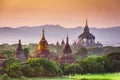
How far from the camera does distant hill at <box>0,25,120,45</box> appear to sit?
3395 millimetres

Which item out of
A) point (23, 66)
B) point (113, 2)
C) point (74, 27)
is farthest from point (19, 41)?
point (113, 2)

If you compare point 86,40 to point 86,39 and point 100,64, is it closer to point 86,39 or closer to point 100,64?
point 86,39

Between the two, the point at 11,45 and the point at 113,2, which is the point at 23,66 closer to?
the point at 11,45

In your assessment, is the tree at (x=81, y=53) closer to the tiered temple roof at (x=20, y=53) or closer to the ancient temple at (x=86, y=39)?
the ancient temple at (x=86, y=39)

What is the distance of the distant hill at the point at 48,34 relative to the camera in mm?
3395

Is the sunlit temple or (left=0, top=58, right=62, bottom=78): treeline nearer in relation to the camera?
(left=0, top=58, right=62, bottom=78): treeline

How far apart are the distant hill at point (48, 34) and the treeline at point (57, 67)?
22cm

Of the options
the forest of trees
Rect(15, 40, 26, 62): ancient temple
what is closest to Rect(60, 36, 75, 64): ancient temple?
the forest of trees

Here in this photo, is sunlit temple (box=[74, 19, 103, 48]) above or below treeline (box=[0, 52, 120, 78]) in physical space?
above

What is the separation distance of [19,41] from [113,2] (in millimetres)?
1194

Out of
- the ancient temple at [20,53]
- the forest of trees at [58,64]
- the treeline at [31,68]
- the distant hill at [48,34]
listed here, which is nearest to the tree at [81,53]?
the forest of trees at [58,64]

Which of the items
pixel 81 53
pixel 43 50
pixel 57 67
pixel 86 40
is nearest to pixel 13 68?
pixel 43 50

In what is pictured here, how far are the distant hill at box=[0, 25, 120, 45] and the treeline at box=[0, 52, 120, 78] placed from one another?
8.7 inches

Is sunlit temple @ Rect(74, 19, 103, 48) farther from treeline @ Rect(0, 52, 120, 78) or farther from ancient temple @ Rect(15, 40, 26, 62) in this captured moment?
ancient temple @ Rect(15, 40, 26, 62)
